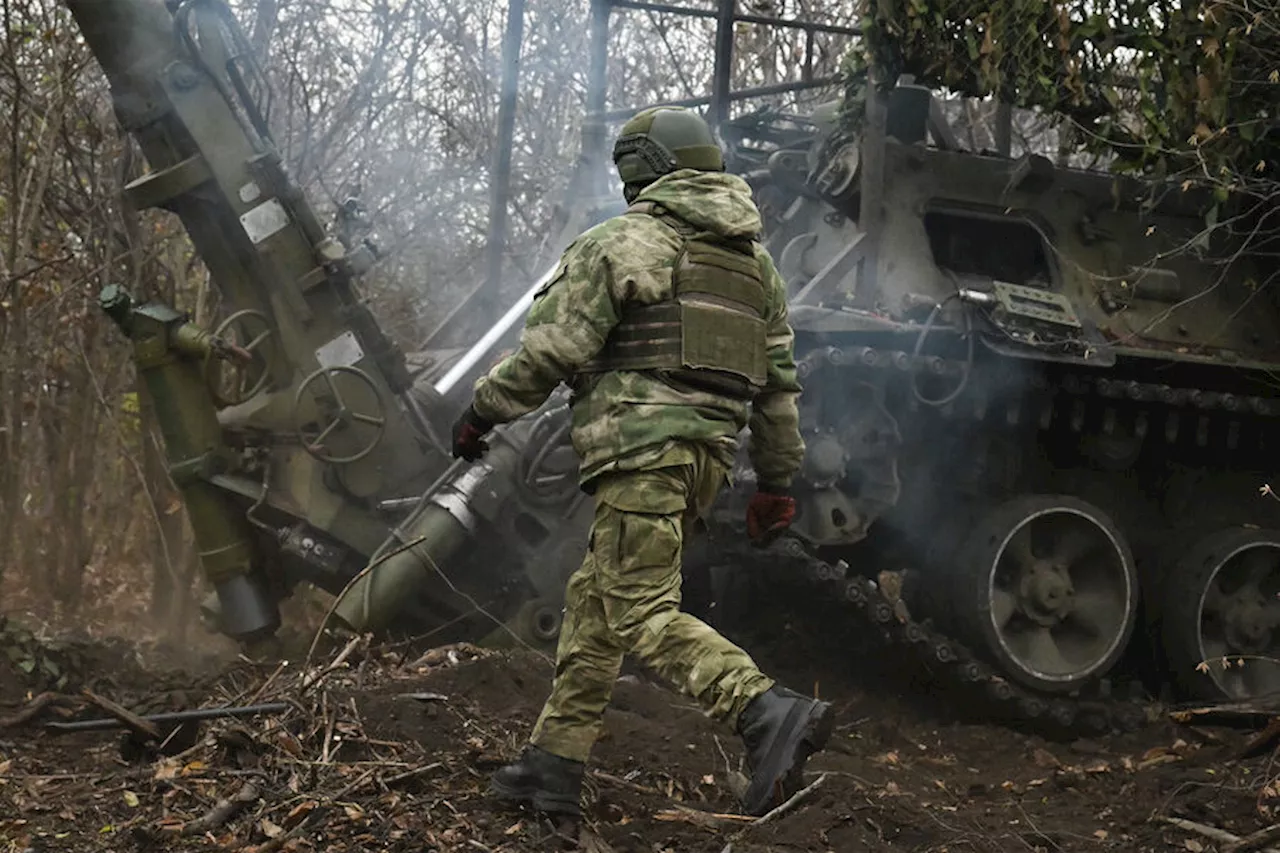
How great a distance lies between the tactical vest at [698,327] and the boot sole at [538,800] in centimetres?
123

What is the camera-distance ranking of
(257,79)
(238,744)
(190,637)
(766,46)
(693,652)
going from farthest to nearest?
(766,46), (190,637), (257,79), (238,744), (693,652)

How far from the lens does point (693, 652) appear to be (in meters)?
4.74

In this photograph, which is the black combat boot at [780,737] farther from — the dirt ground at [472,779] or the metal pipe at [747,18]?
the metal pipe at [747,18]

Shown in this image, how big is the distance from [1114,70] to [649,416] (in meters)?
4.58

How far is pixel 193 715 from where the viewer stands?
17.4 feet

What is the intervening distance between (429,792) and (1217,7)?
4.69 m

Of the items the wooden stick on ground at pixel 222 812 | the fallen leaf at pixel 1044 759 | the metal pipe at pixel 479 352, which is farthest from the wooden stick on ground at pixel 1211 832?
the metal pipe at pixel 479 352

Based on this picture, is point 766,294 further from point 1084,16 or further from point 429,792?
point 1084,16

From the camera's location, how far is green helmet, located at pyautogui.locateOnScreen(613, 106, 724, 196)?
509 cm

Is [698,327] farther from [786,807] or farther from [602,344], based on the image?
[786,807]

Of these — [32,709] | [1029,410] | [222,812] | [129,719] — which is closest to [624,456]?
[222,812]

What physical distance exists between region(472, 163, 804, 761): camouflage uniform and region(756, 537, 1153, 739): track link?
245cm

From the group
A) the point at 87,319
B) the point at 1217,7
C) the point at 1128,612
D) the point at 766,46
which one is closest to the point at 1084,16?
the point at 1217,7

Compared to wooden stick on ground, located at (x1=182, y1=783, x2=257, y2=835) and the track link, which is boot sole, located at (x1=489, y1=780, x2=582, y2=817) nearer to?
wooden stick on ground, located at (x1=182, y1=783, x2=257, y2=835)
